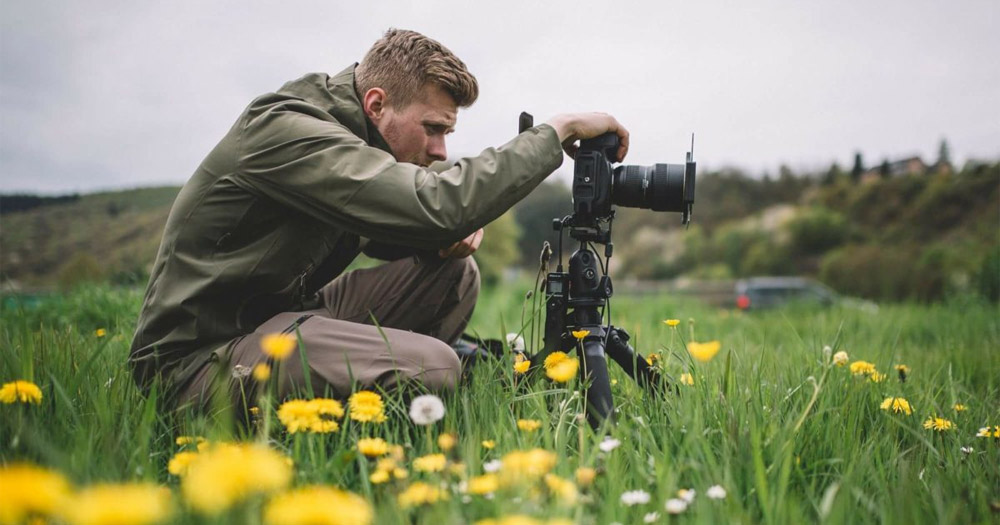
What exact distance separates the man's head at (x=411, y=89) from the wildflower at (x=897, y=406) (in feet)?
5.64

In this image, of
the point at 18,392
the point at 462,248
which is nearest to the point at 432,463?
the point at 18,392

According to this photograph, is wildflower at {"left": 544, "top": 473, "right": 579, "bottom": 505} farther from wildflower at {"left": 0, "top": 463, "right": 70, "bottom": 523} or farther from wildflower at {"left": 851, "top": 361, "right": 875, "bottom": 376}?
wildflower at {"left": 851, "top": 361, "right": 875, "bottom": 376}

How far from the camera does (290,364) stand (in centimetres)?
172

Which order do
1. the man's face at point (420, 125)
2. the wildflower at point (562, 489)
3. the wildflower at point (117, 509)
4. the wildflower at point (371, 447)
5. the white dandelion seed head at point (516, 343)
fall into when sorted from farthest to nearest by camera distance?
the white dandelion seed head at point (516, 343) < the man's face at point (420, 125) < the wildflower at point (371, 447) < the wildflower at point (562, 489) < the wildflower at point (117, 509)

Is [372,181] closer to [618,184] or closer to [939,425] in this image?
[618,184]

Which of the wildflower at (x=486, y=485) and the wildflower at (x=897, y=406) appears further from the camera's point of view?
the wildflower at (x=897, y=406)

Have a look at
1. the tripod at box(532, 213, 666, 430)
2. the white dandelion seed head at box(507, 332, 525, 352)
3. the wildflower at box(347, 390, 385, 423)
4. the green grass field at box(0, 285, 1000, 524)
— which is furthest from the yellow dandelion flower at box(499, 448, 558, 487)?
the white dandelion seed head at box(507, 332, 525, 352)

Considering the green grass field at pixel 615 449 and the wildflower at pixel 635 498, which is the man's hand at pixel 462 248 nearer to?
the green grass field at pixel 615 449

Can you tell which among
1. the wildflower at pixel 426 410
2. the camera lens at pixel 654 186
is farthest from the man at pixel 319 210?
the wildflower at pixel 426 410

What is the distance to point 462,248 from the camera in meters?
2.47

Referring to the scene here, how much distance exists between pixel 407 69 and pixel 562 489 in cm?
159

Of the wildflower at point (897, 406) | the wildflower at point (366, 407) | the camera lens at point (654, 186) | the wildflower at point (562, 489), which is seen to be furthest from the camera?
the camera lens at point (654, 186)

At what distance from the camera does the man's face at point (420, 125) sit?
7.00 feet

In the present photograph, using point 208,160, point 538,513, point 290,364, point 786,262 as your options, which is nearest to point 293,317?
point 290,364
